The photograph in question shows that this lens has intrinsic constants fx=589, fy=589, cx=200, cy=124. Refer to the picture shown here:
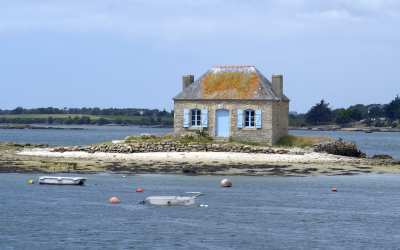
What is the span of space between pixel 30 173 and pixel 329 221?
17392 millimetres

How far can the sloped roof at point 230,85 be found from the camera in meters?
40.1

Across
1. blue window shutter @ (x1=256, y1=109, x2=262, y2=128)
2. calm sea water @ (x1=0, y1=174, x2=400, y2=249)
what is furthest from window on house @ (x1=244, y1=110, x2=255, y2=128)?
calm sea water @ (x1=0, y1=174, x2=400, y2=249)

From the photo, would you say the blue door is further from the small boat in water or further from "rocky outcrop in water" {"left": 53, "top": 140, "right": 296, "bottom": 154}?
the small boat in water

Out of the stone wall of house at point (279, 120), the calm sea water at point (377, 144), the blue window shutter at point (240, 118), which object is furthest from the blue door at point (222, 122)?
the calm sea water at point (377, 144)

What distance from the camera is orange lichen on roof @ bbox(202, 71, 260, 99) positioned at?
132ft

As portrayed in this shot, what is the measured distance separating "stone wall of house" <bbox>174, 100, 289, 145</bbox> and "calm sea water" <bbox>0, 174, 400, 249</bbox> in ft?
31.7

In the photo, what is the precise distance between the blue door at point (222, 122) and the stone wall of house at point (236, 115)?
9.9 inches

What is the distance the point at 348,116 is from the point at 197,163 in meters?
140

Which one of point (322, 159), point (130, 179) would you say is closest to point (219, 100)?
point (322, 159)

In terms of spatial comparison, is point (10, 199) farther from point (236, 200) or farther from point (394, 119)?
point (394, 119)

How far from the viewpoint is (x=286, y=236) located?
18625 millimetres

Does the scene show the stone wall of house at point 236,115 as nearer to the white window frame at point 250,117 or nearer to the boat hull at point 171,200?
the white window frame at point 250,117

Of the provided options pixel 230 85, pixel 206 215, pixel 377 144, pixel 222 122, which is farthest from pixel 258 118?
pixel 377 144

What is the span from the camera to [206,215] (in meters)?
21.5
